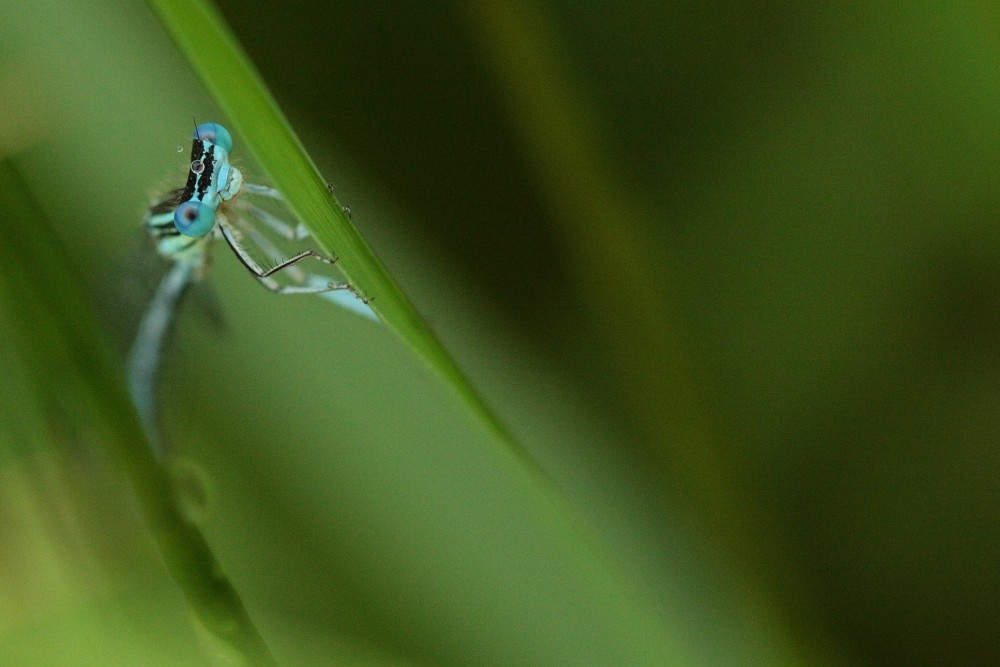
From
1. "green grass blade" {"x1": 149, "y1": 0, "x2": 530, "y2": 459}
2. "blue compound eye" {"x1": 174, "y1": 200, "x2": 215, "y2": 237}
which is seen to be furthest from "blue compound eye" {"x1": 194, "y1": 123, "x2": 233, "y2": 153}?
"green grass blade" {"x1": 149, "y1": 0, "x2": 530, "y2": 459}

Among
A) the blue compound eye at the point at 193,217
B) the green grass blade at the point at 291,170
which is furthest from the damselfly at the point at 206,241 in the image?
the green grass blade at the point at 291,170

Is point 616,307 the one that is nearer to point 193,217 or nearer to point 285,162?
point 193,217

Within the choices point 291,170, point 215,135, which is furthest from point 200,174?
point 291,170

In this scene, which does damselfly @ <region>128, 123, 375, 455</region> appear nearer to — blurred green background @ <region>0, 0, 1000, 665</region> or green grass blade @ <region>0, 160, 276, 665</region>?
blurred green background @ <region>0, 0, 1000, 665</region>

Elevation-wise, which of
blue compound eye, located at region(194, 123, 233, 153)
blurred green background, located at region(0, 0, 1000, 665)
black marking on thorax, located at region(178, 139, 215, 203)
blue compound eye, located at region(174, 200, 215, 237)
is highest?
blue compound eye, located at region(194, 123, 233, 153)

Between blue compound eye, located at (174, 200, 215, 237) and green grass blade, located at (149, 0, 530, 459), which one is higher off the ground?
blue compound eye, located at (174, 200, 215, 237)

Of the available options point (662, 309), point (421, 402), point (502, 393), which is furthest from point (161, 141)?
point (662, 309)

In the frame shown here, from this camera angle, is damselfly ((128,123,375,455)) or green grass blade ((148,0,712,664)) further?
damselfly ((128,123,375,455))
